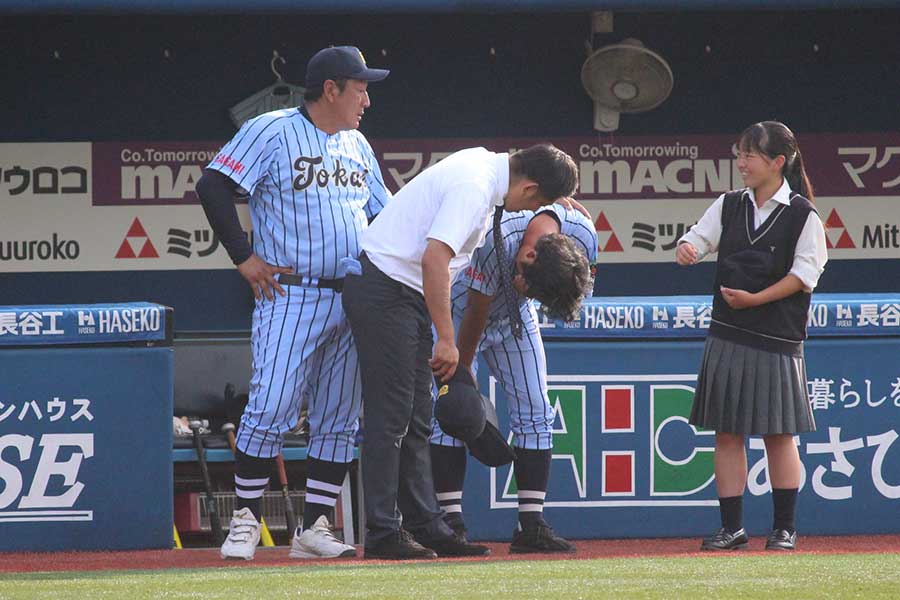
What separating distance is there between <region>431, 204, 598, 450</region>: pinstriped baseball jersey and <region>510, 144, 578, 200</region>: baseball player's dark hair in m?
0.41

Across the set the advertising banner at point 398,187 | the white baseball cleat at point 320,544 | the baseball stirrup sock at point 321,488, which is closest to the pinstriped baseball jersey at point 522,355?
the baseball stirrup sock at point 321,488

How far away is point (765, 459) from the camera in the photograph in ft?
19.2

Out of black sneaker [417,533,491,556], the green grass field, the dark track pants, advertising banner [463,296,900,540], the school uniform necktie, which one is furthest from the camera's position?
advertising banner [463,296,900,540]

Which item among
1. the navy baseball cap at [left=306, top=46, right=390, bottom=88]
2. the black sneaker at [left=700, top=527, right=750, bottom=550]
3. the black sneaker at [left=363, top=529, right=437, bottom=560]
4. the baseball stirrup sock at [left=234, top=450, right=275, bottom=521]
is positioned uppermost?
the navy baseball cap at [left=306, top=46, right=390, bottom=88]

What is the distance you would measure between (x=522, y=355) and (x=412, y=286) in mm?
609

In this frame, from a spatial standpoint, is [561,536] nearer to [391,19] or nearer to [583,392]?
[583,392]

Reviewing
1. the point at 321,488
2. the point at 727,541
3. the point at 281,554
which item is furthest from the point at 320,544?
the point at 727,541

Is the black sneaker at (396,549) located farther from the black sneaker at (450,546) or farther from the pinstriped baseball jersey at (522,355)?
the pinstriped baseball jersey at (522,355)

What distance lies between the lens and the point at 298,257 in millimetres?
4949

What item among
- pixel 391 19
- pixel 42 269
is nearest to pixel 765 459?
pixel 391 19

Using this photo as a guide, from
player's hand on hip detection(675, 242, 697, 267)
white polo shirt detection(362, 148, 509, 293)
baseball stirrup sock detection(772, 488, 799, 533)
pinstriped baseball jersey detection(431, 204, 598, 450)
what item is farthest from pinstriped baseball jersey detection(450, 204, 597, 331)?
baseball stirrup sock detection(772, 488, 799, 533)

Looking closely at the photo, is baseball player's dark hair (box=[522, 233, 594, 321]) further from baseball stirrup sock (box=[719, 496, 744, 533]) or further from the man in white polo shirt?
baseball stirrup sock (box=[719, 496, 744, 533])

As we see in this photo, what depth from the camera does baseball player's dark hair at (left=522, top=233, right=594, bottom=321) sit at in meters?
4.54

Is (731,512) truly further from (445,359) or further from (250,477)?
(250,477)
